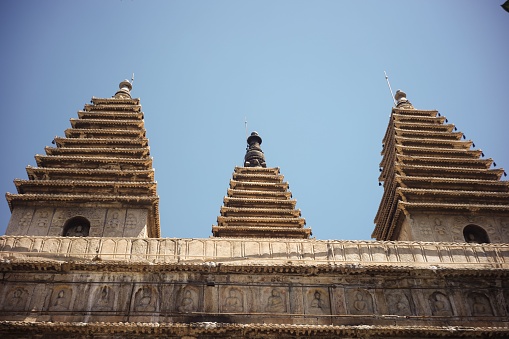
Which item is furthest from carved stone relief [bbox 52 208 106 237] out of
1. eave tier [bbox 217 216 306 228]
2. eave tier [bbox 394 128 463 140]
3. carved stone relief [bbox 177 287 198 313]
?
eave tier [bbox 394 128 463 140]

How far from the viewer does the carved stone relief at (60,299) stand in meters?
18.0

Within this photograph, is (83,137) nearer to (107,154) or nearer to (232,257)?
(107,154)

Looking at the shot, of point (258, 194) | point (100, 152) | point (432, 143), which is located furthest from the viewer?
point (432, 143)

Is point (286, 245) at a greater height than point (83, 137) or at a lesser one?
lesser

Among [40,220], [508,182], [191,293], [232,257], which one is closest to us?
[191,293]

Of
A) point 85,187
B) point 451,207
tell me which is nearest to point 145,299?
point 85,187

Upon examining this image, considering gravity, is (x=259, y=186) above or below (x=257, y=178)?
below

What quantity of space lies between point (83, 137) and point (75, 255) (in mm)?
12007

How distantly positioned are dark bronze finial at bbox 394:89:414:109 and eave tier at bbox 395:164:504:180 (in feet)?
26.2

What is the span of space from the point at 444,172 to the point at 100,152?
56.6 ft

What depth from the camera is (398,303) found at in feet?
61.8

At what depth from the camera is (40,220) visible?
80.5 feet

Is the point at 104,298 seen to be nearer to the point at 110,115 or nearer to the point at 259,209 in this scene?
the point at 259,209

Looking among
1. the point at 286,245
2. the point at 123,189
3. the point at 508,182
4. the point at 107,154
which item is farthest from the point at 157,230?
the point at 508,182
